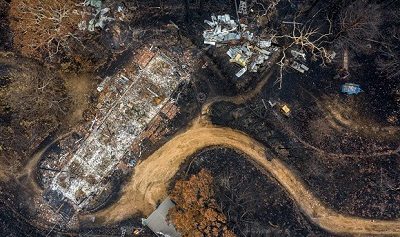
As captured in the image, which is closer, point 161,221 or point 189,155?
point 161,221

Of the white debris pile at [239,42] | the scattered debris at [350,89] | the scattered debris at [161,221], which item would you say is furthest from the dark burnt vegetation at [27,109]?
the scattered debris at [350,89]

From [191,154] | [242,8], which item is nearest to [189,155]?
[191,154]

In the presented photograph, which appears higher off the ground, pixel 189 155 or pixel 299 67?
pixel 299 67

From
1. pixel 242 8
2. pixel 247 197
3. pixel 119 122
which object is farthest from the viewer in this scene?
pixel 242 8

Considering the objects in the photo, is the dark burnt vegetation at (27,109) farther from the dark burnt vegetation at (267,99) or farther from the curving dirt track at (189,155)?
the curving dirt track at (189,155)

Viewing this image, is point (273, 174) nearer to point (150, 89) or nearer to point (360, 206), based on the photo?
point (360, 206)

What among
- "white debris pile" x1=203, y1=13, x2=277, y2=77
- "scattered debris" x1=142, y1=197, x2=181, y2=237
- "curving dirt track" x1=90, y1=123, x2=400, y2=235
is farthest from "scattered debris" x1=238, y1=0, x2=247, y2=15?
"scattered debris" x1=142, y1=197, x2=181, y2=237

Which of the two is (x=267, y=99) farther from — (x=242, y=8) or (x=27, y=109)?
(x=27, y=109)
